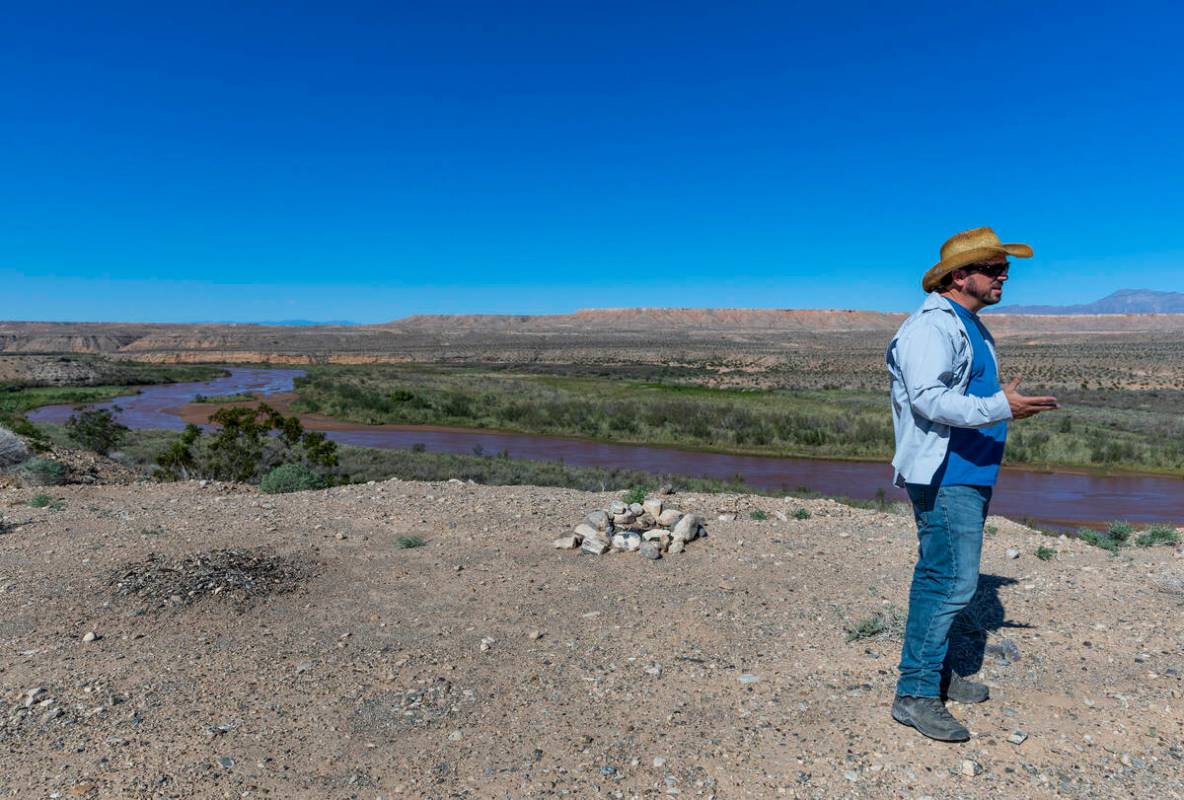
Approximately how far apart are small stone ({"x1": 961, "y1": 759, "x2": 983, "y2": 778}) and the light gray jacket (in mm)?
Answer: 1200

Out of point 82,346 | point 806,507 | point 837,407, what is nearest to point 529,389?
point 837,407

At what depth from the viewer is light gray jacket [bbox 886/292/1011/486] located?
10.2 ft

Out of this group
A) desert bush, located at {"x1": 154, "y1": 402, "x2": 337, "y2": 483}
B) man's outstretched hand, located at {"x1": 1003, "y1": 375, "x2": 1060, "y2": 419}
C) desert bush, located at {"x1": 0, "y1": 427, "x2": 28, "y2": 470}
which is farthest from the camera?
desert bush, located at {"x1": 154, "y1": 402, "x2": 337, "y2": 483}

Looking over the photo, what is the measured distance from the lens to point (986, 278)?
341 centimetres

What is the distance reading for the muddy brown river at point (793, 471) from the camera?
15375 mm

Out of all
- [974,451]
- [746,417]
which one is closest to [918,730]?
[974,451]

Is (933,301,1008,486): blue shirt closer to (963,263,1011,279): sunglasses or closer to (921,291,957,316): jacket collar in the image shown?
(921,291,957,316): jacket collar

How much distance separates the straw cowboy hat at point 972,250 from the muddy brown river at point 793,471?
1192cm

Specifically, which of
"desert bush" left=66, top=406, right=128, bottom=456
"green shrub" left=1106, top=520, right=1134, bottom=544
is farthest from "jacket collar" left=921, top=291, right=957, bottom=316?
"desert bush" left=66, top=406, right=128, bottom=456

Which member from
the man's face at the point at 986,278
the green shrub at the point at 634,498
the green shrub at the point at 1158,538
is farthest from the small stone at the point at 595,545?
the green shrub at the point at 1158,538

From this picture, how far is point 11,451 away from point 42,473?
163 cm

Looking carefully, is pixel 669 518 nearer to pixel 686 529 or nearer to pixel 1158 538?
pixel 686 529

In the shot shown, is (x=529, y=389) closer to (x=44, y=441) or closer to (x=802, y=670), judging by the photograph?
(x=44, y=441)

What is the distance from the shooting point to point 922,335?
10.7 feet
